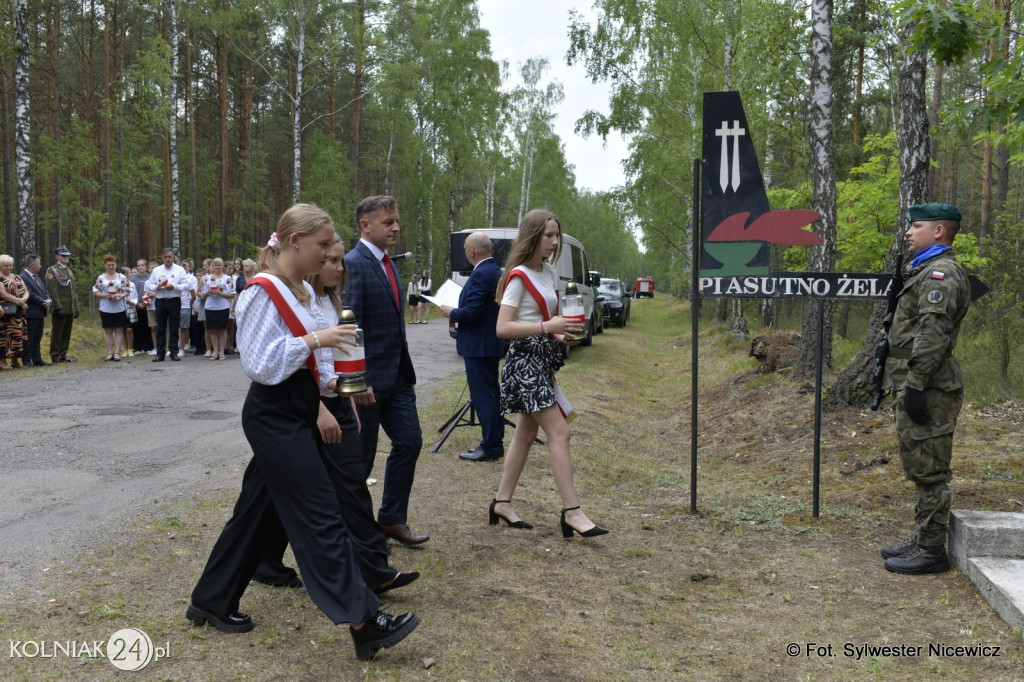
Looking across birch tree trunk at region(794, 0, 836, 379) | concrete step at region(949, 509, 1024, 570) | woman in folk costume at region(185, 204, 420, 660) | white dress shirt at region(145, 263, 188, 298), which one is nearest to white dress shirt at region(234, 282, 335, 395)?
woman in folk costume at region(185, 204, 420, 660)

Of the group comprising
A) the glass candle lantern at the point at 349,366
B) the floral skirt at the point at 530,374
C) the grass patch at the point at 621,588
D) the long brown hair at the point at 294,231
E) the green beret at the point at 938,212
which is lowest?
the grass patch at the point at 621,588

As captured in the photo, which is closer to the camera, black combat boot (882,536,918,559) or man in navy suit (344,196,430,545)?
man in navy suit (344,196,430,545)

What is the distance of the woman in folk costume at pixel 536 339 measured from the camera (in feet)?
16.9

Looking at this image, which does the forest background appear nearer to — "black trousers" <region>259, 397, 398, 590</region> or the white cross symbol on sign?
the white cross symbol on sign

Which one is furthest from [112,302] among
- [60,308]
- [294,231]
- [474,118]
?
[474,118]

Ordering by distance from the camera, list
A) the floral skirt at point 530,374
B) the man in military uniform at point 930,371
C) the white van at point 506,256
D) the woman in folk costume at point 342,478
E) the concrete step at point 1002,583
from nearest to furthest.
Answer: the woman in folk costume at point 342,478 → the concrete step at point 1002,583 → the man in military uniform at point 930,371 → the floral skirt at point 530,374 → the white van at point 506,256

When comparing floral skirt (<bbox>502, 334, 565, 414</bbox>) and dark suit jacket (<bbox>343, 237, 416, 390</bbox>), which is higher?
dark suit jacket (<bbox>343, 237, 416, 390</bbox>)

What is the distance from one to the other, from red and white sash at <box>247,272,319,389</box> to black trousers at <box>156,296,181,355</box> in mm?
12939

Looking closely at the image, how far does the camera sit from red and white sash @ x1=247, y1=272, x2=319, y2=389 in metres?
3.33

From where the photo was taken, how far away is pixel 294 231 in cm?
340

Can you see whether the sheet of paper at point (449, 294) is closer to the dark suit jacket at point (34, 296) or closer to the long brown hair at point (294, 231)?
the long brown hair at point (294, 231)

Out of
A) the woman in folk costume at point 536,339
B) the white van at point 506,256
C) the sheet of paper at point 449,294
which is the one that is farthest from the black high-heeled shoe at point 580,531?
the white van at point 506,256

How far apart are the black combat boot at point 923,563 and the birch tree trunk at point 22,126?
17345 millimetres

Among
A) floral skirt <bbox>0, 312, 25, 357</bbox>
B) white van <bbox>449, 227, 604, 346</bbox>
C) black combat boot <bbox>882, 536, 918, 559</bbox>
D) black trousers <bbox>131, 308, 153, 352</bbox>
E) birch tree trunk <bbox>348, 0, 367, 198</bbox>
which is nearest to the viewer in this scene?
black combat boot <bbox>882, 536, 918, 559</bbox>
